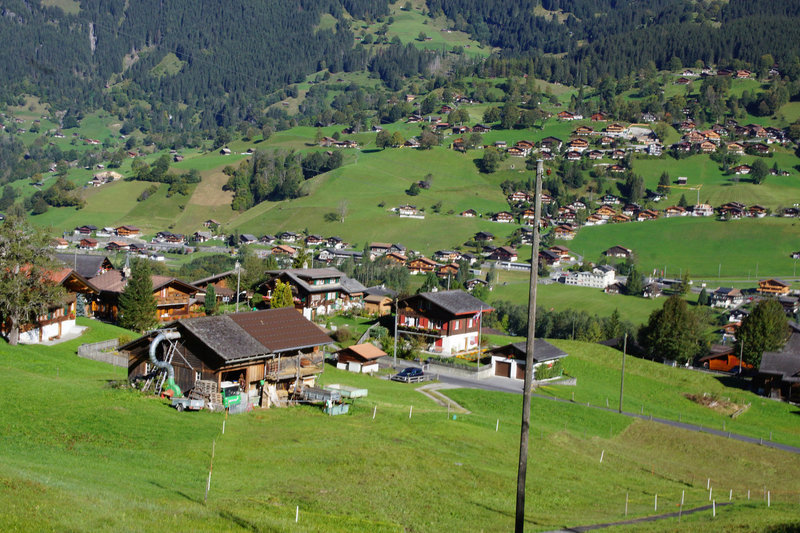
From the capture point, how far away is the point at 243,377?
41250mm

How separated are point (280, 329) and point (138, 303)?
26.3m

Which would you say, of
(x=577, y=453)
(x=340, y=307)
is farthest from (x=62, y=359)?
(x=340, y=307)

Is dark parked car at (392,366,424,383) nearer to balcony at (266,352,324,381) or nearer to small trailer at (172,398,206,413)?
balcony at (266,352,324,381)

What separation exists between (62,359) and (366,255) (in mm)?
112510

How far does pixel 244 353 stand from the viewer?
40188mm

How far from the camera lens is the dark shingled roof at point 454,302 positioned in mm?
73250

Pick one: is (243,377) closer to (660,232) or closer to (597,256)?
(597,256)

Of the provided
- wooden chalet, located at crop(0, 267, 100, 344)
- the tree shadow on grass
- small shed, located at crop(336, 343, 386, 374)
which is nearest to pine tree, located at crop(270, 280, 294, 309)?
small shed, located at crop(336, 343, 386, 374)

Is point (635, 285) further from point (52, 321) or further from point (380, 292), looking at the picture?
point (52, 321)

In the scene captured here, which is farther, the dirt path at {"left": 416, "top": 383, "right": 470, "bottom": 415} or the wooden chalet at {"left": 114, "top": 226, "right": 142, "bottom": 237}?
the wooden chalet at {"left": 114, "top": 226, "right": 142, "bottom": 237}

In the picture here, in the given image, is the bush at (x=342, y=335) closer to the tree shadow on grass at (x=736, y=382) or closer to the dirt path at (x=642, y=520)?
the tree shadow on grass at (x=736, y=382)

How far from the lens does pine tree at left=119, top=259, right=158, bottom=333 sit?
65250 mm

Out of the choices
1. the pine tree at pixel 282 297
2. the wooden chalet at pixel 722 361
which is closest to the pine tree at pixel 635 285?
the wooden chalet at pixel 722 361

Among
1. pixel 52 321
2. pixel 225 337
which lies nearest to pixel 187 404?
pixel 225 337
